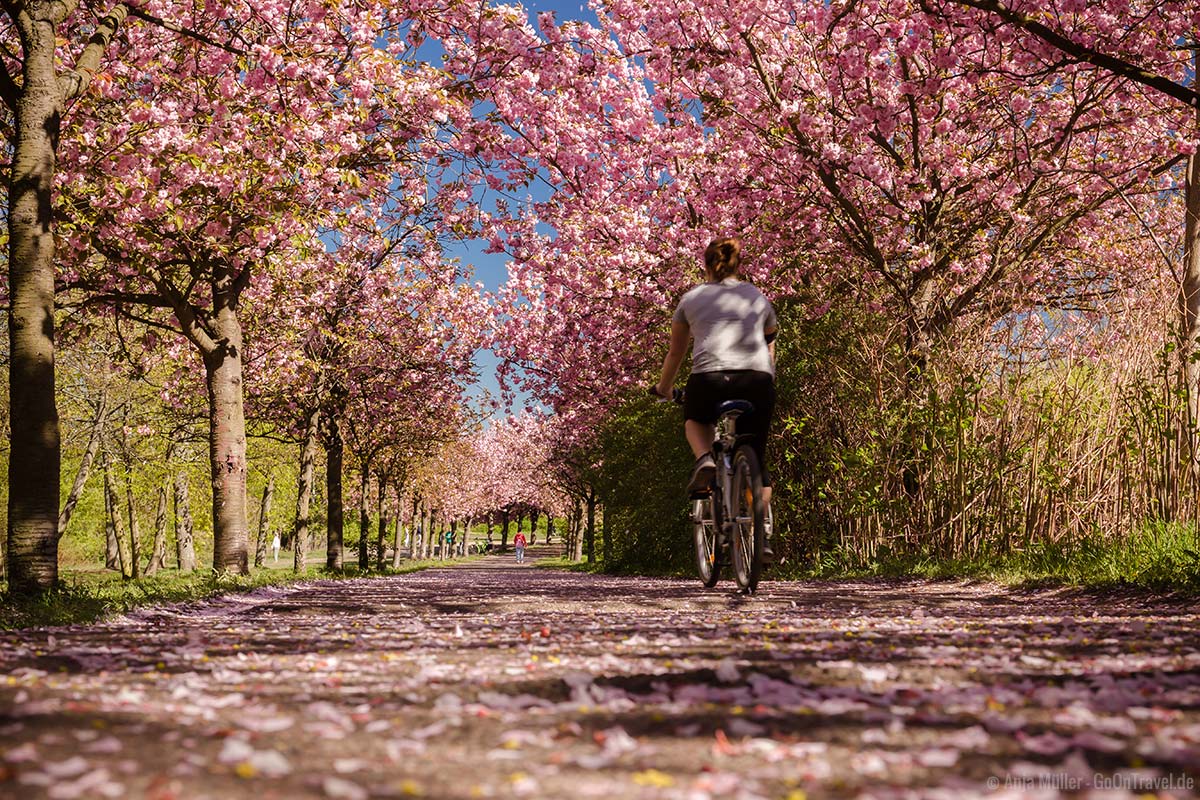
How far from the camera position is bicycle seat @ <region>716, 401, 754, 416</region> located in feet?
23.4

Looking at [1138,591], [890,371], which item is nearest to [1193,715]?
[1138,591]

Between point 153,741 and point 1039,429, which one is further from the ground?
point 1039,429

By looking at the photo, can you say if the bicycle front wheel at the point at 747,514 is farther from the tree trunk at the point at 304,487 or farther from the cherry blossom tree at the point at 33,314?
the tree trunk at the point at 304,487

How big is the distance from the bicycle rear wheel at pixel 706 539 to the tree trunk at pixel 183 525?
28824 millimetres

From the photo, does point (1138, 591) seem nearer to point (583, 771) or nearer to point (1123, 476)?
point (1123, 476)

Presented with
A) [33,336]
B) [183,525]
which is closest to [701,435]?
[33,336]

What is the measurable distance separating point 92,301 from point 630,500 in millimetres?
10887

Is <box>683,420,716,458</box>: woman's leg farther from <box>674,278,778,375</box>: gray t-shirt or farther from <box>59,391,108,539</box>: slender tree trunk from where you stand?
<box>59,391,108,539</box>: slender tree trunk

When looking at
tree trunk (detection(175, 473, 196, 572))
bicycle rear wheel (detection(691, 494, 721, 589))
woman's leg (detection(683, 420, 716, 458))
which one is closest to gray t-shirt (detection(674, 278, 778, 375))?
woman's leg (detection(683, 420, 716, 458))

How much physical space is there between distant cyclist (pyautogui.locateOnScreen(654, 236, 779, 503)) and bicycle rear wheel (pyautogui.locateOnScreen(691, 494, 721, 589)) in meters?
0.84

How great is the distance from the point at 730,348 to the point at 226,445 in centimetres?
1027

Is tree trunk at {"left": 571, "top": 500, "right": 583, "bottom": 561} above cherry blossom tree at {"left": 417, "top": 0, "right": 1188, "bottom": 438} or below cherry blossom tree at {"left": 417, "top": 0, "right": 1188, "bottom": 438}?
below

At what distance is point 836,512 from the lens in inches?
503

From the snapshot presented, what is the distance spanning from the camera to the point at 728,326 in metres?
7.13
